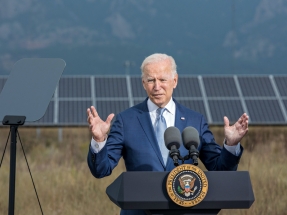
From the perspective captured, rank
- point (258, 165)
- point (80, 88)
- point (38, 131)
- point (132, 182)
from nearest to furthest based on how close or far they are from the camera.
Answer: point (132, 182) → point (258, 165) → point (38, 131) → point (80, 88)


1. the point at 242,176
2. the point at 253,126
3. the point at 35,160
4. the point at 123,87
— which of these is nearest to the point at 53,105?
the point at 123,87

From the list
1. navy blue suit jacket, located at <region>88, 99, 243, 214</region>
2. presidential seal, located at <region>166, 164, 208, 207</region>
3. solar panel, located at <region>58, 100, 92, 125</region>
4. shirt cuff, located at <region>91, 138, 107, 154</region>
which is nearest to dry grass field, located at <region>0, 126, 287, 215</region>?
navy blue suit jacket, located at <region>88, 99, 243, 214</region>

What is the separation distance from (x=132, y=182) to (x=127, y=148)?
865mm

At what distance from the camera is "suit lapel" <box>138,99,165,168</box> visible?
427 cm

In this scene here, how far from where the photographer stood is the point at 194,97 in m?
20.2

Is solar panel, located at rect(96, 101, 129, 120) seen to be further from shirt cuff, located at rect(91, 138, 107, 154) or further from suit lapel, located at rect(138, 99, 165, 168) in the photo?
shirt cuff, located at rect(91, 138, 107, 154)

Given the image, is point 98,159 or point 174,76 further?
point 174,76

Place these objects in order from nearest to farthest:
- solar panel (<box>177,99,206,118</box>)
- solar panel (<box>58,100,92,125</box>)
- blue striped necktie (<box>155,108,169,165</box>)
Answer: blue striped necktie (<box>155,108,169,165</box>)
solar panel (<box>58,100,92,125</box>)
solar panel (<box>177,99,206,118</box>)

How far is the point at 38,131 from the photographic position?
750 inches

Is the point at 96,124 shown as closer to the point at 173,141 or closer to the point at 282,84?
the point at 173,141

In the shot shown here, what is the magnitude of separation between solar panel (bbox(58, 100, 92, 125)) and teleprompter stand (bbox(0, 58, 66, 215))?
45.5ft

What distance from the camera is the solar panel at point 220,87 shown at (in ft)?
68.0

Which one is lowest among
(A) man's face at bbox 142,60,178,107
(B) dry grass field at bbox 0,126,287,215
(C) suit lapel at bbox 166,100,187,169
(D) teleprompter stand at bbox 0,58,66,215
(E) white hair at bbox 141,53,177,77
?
(C) suit lapel at bbox 166,100,187,169

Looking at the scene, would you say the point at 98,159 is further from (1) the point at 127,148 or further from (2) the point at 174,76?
(2) the point at 174,76
